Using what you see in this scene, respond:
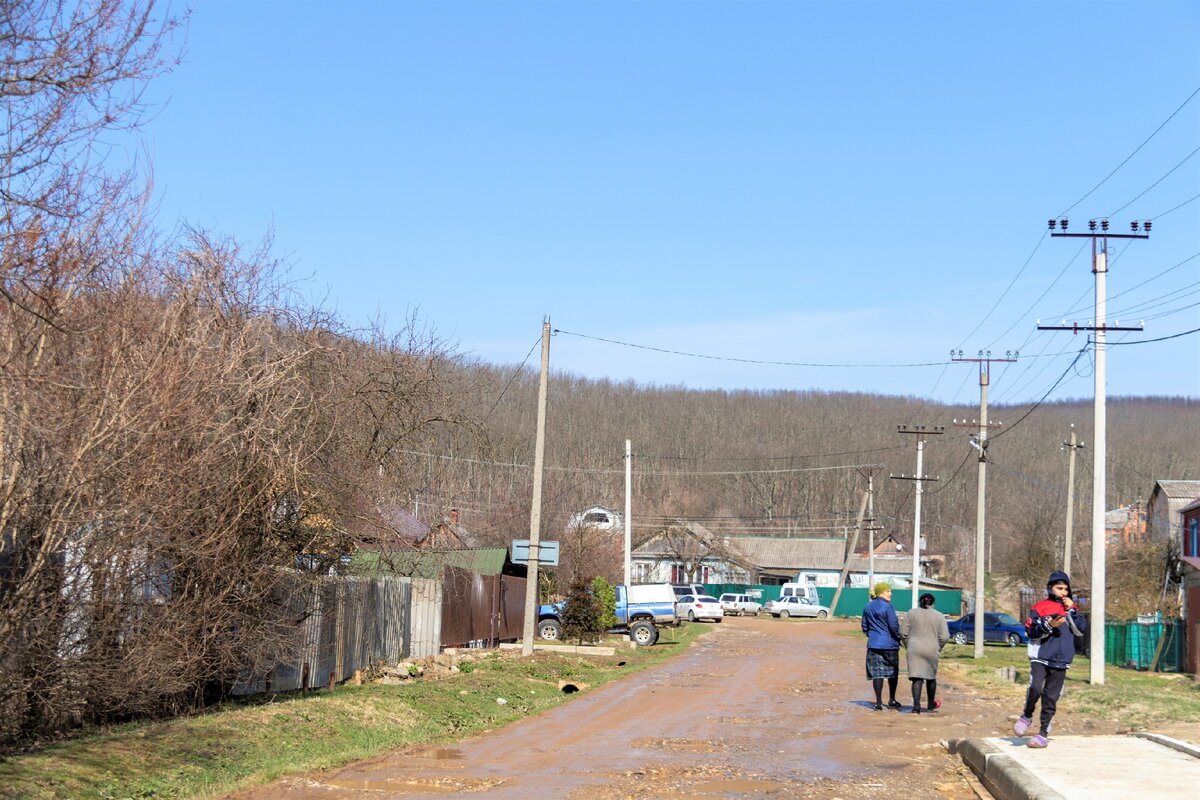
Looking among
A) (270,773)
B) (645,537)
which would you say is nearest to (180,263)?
(270,773)

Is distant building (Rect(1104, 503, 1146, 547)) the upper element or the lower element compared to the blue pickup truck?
upper

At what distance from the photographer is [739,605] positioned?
7281cm

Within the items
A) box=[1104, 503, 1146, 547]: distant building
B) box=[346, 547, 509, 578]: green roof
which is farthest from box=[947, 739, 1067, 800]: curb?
box=[1104, 503, 1146, 547]: distant building

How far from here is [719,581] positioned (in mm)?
103812

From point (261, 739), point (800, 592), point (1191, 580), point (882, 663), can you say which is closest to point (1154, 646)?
point (1191, 580)

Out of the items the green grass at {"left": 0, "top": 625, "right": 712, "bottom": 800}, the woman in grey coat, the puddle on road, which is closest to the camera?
the green grass at {"left": 0, "top": 625, "right": 712, "bottom": 800}

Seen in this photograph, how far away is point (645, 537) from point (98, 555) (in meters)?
90.1

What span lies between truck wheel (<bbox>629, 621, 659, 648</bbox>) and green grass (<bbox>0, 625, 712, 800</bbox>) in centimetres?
1644

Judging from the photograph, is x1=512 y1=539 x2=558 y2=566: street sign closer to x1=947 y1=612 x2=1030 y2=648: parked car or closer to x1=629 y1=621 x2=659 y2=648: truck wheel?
x1=629 y1=621 x2=659 y2=648: truck wheel

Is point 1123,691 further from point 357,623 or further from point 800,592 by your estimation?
point 800,592

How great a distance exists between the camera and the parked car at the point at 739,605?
2859 inches

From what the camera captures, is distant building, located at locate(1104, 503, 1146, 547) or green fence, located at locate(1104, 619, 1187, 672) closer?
green fence, located at locate(1104, 619, 1187, 672)

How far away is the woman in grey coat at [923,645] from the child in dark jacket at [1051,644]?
4238 millimetres

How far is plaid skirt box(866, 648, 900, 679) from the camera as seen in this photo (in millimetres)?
16438
